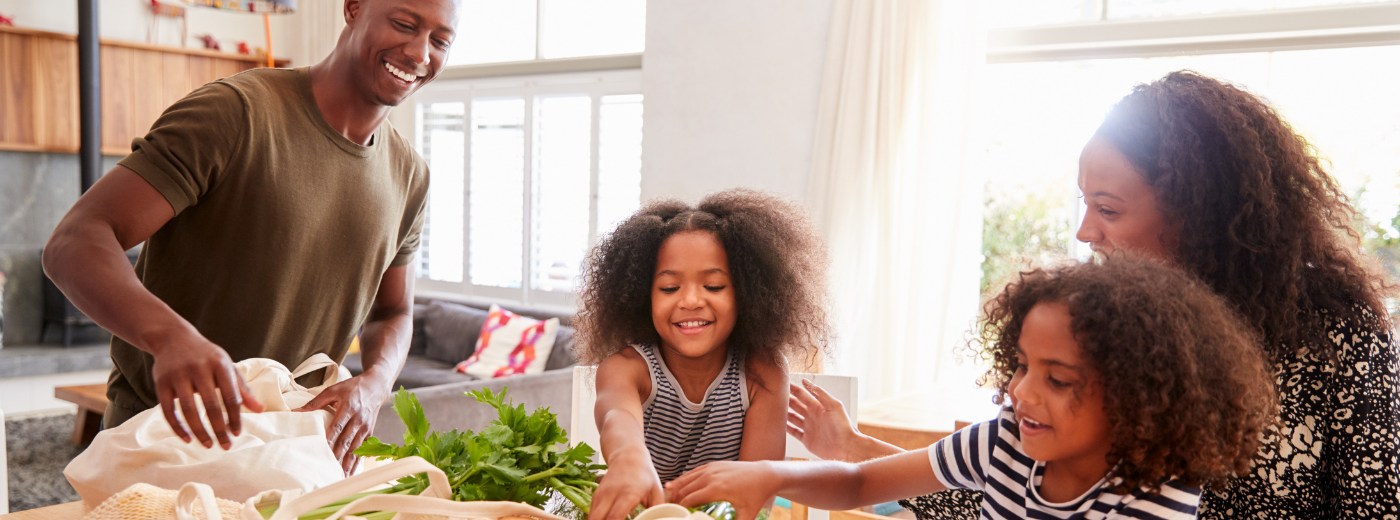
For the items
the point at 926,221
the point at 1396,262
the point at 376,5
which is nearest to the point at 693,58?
the point at 926,221

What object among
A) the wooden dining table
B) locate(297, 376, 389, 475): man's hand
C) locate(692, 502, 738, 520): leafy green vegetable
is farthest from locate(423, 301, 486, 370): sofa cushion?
locate(692, 502, 738, 520): leafy green vegetable

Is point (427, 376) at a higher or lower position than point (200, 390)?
lower

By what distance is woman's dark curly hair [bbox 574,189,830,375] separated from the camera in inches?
53.9

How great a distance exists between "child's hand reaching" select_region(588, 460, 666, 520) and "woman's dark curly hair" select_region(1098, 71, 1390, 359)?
2.17ft

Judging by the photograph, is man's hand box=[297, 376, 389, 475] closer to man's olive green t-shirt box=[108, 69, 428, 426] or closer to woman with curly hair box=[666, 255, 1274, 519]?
man's olive green t-shirt box=[108, 69, 428, 426]

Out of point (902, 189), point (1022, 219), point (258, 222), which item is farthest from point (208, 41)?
point (258, 222)

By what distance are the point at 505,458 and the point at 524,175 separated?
6.19 meters

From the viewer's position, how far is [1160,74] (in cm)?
437

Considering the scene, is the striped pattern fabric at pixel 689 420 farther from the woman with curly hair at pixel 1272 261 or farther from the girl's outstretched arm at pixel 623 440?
the woman with curly hair at pixel 1272 261

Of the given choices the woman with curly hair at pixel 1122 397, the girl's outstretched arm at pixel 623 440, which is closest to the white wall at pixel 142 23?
the girl's outstretched arm at pixel 623 440

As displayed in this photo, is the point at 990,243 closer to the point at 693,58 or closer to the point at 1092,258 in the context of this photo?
the point at 693,58

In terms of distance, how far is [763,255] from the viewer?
138 centimetres

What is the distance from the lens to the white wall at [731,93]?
5.60 meters

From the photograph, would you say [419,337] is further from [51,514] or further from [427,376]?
[51,514]
